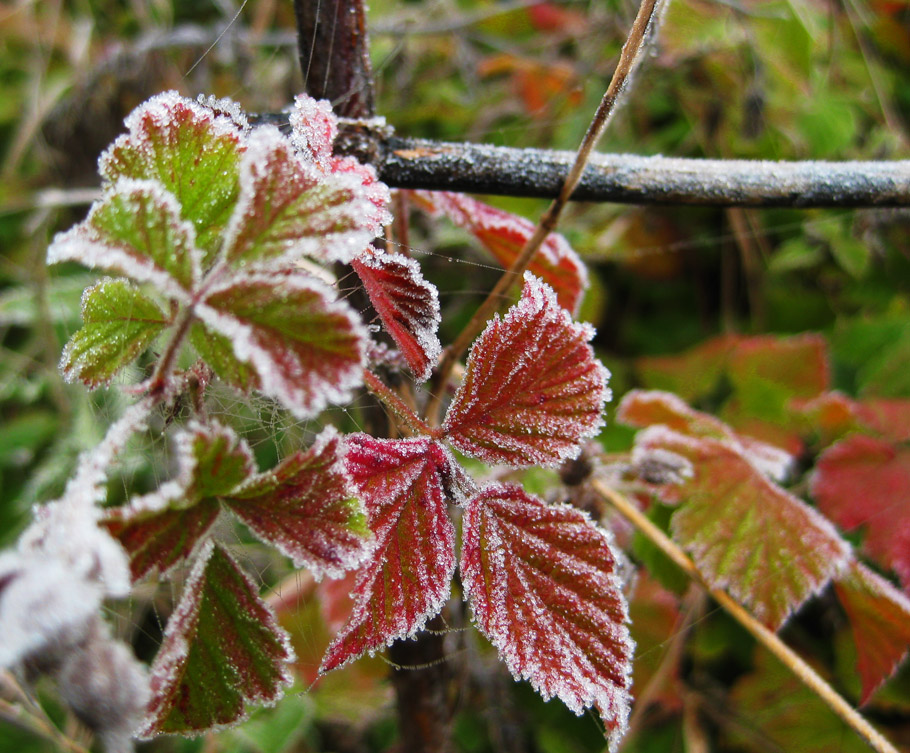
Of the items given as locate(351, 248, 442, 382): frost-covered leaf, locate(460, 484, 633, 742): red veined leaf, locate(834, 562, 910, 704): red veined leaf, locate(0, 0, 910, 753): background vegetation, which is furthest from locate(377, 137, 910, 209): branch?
locate(0, 0, 910, 753): background vegetation

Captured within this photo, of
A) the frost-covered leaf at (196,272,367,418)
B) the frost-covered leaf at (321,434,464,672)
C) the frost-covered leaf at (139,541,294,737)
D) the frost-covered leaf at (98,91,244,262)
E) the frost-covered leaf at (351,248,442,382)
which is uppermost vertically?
the frost-covered leaf at (98,91,244,262)

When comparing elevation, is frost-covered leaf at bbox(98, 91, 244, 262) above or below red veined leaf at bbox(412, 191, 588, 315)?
below

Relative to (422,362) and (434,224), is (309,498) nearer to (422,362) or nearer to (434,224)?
(422,362)

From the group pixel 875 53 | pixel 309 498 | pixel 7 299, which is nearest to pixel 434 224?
pixel 7 299

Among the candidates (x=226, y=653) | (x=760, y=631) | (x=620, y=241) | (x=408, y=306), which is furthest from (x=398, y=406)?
(x=620, y=241)

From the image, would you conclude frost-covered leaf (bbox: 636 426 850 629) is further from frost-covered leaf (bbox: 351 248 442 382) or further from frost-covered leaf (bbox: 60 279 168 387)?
frost-covered leaf (bbox: 60 279 168 387)

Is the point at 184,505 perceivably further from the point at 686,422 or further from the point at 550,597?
the point at 686,422

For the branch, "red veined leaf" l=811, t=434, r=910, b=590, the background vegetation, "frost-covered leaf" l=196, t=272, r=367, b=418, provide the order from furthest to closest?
the background vegetation < "red veined leaf" l=811, t=434, r=910, b=590 < the branch < "frost-covered leaf" l=196, t=272, r=367, b=418

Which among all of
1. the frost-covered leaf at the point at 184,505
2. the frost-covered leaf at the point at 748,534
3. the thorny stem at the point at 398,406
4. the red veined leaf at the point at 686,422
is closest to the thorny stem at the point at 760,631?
the frost-covered leaf at the point at 748,534

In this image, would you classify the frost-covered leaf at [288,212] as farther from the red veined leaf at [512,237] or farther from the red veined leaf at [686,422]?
the red veined leaf at [686,422]
